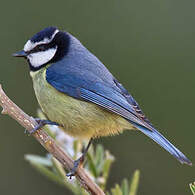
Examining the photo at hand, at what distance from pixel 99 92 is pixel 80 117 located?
0.17m

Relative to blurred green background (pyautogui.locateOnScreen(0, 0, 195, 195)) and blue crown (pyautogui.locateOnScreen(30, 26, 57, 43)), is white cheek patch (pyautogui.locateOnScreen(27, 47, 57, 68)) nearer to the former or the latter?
blue crown (pyautogui.locateOnScreen(30, 26, 57, 43))

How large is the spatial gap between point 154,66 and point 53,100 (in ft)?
7.43

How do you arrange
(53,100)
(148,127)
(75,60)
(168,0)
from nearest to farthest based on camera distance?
(148,127), (53,100), (75,60), (168,0)

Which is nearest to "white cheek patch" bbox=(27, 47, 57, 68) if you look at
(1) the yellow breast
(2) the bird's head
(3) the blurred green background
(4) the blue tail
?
(2) the bird's head

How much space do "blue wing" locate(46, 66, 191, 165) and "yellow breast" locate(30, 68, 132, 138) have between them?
0.13 feet

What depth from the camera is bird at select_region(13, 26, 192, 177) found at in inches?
96.0

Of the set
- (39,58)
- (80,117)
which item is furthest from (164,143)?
(39,58)

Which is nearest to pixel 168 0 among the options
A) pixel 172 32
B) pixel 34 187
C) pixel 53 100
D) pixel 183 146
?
pixel 172 32

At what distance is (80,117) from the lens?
244 cm

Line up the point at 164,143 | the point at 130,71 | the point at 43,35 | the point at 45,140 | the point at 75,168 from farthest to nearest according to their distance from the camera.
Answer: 1. the point at 130,71
2. the point at 43,35
3. the point at 164,143
4. the point at 45,140
5. the point at 75,168

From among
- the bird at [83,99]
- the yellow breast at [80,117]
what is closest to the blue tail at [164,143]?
the bird at [83,99]

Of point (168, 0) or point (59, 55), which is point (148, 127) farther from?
point (168, 0)

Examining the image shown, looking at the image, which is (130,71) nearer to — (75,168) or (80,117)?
(80,117)

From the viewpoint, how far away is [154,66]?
15.0 ft
